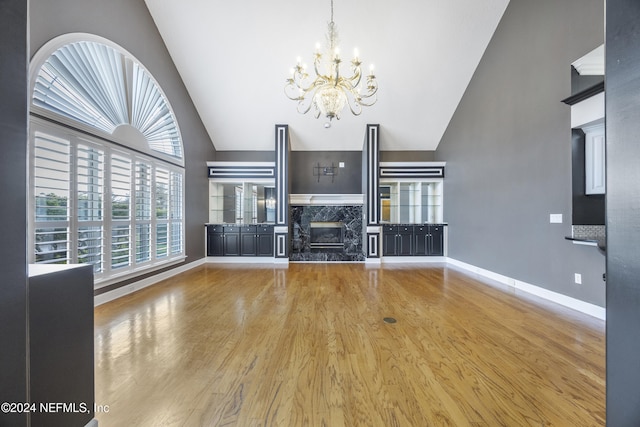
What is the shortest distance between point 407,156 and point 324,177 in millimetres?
2408

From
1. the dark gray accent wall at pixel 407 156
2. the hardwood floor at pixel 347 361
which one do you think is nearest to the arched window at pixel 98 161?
the hardwood floor at pixel 347 361

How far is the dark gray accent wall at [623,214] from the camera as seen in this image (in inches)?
30.8

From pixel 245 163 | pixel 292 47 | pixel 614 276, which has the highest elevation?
pixel 292 47

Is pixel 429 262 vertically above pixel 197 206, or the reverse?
pixel 197 206

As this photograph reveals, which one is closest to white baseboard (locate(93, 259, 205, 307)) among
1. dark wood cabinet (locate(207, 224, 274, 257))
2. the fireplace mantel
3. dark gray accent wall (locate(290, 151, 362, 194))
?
dark wood cabinet (locate(207, 224, 274, 257))

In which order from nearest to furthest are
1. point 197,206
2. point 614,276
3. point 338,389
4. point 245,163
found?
1. point 614,276
2. point 338,389
3. point 197,206
4. point 245,163

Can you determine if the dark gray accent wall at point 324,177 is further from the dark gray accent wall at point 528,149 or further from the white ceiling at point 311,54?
the dark gray accent wall at point 528,149

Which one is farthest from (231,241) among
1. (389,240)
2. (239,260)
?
(389,240)

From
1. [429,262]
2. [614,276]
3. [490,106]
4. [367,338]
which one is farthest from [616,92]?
[429,262]

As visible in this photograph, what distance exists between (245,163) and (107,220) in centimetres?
356

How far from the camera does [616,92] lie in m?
0.84

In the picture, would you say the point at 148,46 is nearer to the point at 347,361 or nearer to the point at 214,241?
the point at 214,241

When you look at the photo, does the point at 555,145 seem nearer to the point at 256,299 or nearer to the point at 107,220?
the point at 256,299

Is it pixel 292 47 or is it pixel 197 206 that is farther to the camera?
pixel 197 206
